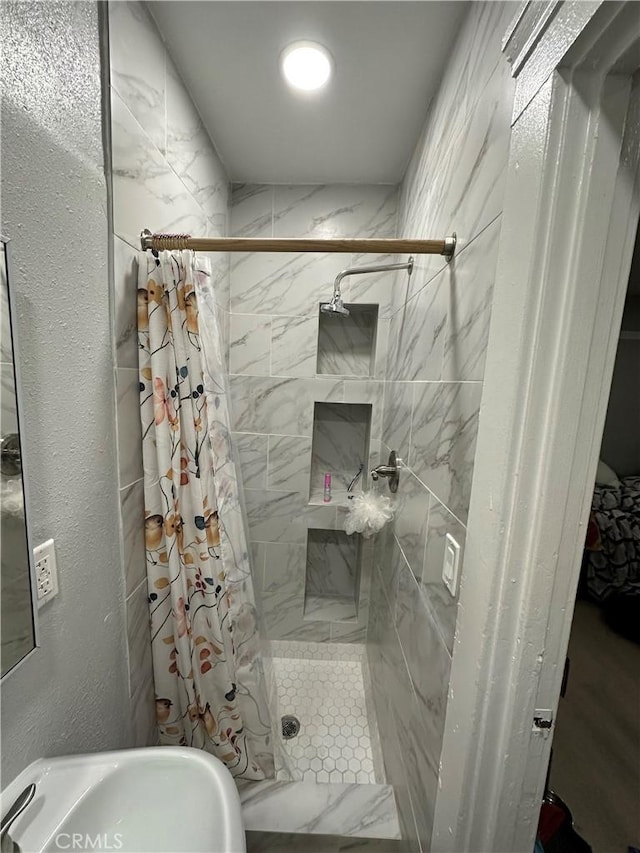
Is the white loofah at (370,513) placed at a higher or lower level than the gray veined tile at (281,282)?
lower

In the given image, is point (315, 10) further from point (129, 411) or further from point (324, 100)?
point (129, 411)

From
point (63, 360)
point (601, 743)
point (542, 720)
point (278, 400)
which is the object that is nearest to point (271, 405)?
point (278, 400)

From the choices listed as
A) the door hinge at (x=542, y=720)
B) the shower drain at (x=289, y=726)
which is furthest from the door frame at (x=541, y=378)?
the shower drain at (x=289, y=726)

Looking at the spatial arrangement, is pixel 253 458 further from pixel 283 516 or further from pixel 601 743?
pixel 601 743

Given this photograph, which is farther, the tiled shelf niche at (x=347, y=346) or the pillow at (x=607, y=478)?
the pillow at (x=607, y=478)

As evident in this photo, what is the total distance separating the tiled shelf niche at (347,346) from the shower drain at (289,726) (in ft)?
5.69

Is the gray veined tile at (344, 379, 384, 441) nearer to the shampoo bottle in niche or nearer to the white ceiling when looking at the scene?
the shampoo bottle in niche

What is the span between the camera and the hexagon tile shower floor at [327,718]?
1343mm

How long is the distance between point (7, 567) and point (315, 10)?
1.47 m

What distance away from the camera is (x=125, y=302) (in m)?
0.89

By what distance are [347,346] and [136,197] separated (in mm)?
1240

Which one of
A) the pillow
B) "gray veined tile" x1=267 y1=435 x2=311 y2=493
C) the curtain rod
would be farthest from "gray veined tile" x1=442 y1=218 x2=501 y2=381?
the pillow

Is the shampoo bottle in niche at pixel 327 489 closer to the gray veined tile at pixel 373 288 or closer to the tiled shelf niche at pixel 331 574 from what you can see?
the tiled shelf niche at pixel 331 574

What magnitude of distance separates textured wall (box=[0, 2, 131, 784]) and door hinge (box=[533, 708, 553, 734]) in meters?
0.95
